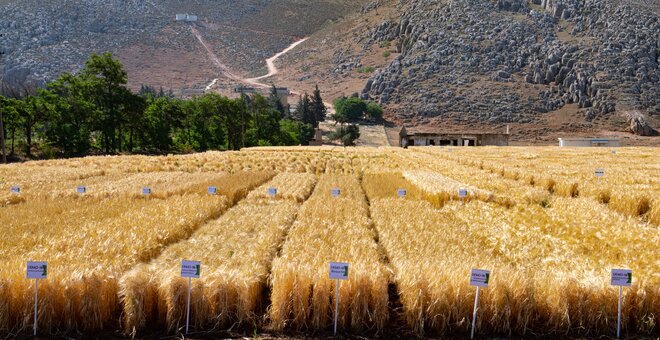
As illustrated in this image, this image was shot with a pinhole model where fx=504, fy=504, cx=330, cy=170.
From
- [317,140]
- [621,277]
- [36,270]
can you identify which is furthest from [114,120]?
[621,277]

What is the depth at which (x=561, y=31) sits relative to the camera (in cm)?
16762

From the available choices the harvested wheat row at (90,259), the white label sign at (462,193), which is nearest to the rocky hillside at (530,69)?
the white label sign at (462,193)

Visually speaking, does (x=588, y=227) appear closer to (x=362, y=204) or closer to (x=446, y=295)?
(x=446, y=295)

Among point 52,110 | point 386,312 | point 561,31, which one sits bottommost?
point 386,312

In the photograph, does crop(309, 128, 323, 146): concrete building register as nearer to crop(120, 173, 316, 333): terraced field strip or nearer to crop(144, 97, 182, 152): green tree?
crop(144, 97, 182, 152): green tree

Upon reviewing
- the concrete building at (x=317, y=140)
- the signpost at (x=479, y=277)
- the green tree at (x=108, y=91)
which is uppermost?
the green tree at (x=108, y=91)

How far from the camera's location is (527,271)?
30.1 ft

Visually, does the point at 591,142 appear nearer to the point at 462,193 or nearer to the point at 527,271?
the point at 462,193

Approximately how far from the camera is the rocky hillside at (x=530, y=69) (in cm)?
13838

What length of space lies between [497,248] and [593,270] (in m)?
2.72

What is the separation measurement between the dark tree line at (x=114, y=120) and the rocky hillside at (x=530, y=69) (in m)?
61.9

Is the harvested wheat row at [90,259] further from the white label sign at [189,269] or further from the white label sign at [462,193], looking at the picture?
the white label sign at [462,193]

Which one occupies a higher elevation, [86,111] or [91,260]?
[86,111]

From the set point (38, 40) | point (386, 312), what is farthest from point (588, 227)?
point (38, 40)
